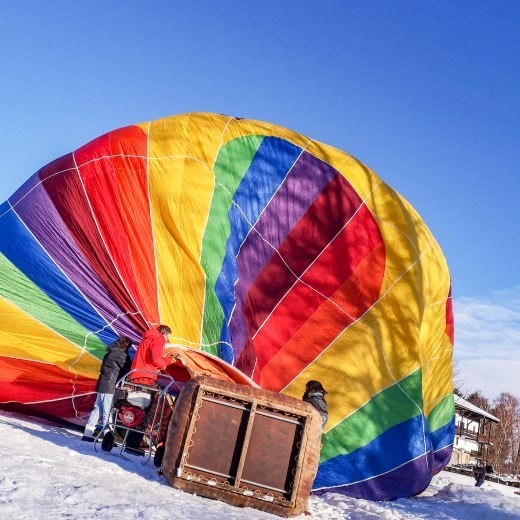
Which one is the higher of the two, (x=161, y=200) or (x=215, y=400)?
(x=161, y=200)

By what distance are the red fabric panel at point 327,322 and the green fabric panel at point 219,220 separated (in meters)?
1.18

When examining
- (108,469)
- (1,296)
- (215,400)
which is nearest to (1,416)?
(1,296)

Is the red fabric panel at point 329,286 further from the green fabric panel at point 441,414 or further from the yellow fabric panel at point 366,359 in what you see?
the green fabric panel at point 441,414

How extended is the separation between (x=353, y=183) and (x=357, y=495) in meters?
4.18

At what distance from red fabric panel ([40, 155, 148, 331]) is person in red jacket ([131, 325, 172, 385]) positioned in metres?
0.65

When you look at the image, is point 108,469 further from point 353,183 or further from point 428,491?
point 428,491

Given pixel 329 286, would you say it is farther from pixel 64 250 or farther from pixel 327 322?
pixel 64 250

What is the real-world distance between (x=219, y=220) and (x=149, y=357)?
2223 mm

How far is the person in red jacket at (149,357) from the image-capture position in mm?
6840

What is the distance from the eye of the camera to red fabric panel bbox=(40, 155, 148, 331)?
7.74m

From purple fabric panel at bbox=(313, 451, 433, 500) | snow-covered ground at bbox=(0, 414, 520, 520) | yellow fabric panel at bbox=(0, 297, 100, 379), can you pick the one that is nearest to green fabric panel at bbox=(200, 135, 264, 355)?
yellow fabric panel at bbox=(0, 297, 100, 379)

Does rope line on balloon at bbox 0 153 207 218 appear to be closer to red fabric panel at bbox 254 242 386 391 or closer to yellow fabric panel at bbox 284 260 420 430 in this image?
red fabric panel at bbox 254 242 386 391

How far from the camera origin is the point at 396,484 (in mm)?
8438

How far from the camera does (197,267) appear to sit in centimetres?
796
